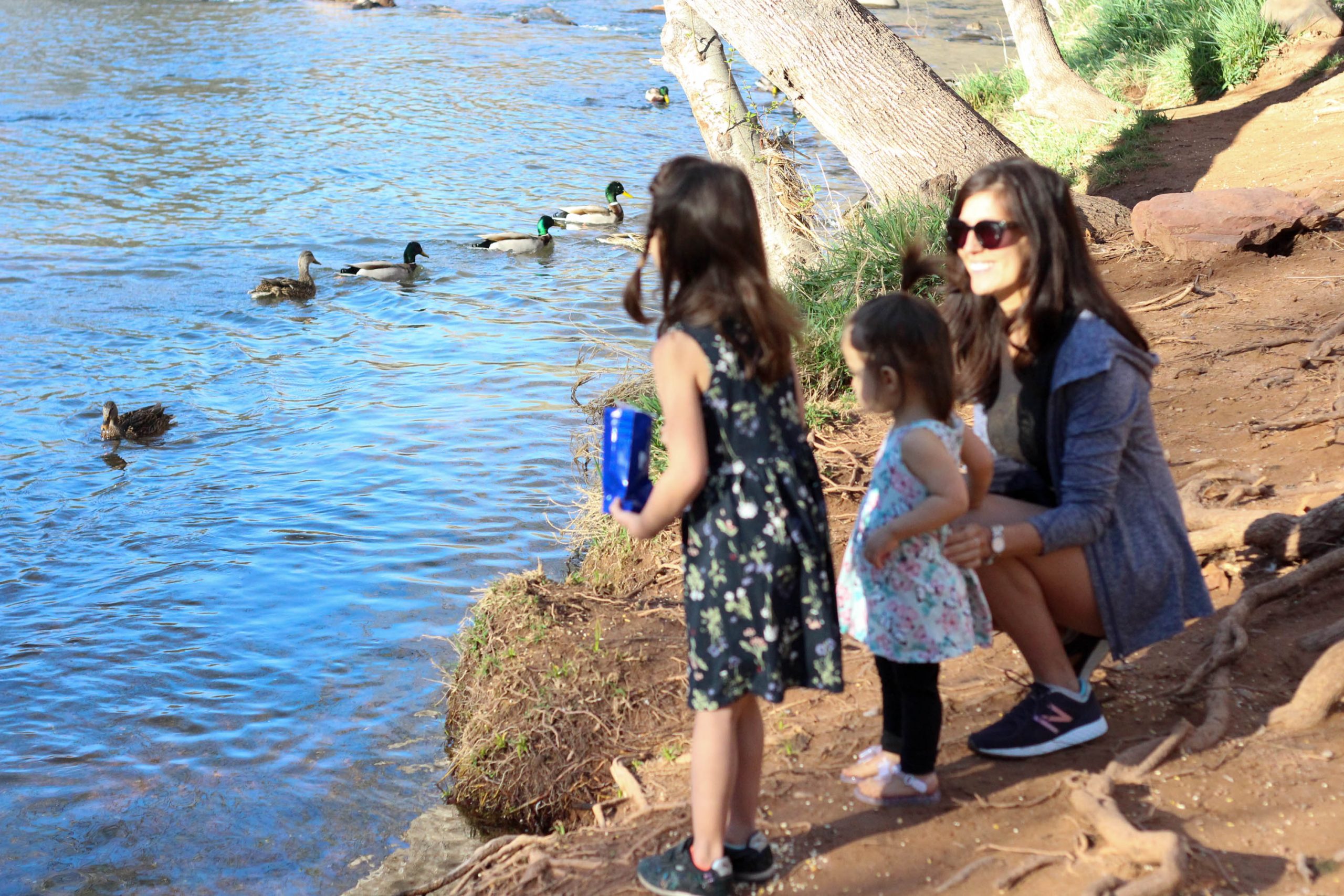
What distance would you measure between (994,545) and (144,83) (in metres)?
21.3

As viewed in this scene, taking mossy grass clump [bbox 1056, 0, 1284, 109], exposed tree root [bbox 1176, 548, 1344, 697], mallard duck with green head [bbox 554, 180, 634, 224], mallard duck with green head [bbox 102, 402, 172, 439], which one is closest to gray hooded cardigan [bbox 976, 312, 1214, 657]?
exposed tree root [bbox 1176, 548, 1344, 697]

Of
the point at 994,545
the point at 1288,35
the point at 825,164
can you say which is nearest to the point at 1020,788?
the point at 994,545

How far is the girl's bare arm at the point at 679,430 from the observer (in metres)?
2.61

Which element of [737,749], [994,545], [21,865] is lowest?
[21,865]

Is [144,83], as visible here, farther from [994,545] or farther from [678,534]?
[994,545]

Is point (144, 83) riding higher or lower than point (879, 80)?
higher

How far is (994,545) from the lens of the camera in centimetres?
303

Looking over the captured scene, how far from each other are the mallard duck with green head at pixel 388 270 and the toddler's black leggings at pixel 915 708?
9.73 metres

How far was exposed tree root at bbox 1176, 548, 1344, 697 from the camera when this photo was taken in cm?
348

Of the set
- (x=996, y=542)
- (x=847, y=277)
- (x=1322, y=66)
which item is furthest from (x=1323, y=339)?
(x=1322, y=66)

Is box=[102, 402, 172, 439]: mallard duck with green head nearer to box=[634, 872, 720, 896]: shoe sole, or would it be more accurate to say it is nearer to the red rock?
box=[634, 872, 720, 896]: shoe sole

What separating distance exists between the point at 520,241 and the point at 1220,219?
7589mm

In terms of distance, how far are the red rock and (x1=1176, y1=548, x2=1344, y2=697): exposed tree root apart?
11.8ft

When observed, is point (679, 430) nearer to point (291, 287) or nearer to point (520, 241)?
point (291, 287)
